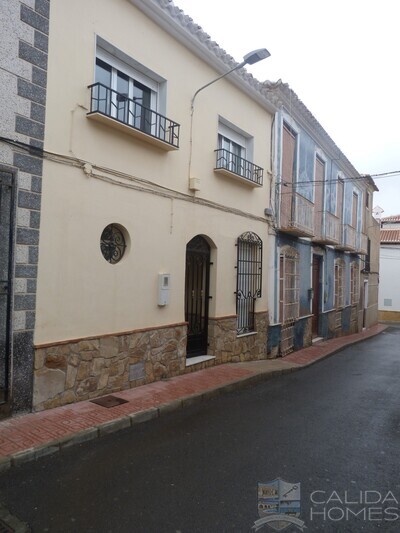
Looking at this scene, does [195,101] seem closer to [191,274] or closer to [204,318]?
[191,274]

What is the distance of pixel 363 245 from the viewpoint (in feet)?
63.7

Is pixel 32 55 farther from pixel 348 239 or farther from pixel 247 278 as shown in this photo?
pixel 348 239

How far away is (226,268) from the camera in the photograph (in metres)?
8.31

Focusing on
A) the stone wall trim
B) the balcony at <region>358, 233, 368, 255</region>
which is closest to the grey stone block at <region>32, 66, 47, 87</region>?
the stone wall trim

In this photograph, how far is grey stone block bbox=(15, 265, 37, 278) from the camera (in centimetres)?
459

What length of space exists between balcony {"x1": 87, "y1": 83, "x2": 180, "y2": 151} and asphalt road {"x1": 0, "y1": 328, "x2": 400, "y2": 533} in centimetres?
385

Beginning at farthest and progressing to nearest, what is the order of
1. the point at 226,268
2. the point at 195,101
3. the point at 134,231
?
the point at 226,268 → the point at 195,101 → the point at 134,231

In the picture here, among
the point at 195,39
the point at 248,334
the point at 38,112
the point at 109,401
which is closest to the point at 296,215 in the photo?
the point at 248,334

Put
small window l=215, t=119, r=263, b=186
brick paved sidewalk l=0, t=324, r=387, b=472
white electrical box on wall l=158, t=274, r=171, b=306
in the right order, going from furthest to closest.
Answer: small window l=215, t=119, r=263, b=186
white electrical box on wall l=158, t=274, r=171, b=306
brick paved sidewalk l=0, t=324, r=387, b=472

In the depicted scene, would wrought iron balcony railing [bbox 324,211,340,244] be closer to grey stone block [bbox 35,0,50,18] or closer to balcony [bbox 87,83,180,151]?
balcony [bbox 87,83,180,151]

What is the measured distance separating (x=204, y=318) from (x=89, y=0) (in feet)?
17.9

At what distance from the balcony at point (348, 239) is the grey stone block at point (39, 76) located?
1244 cm

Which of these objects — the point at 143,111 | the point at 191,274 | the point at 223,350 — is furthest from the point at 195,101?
the point at 223,350

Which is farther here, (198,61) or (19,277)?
(198,61)
